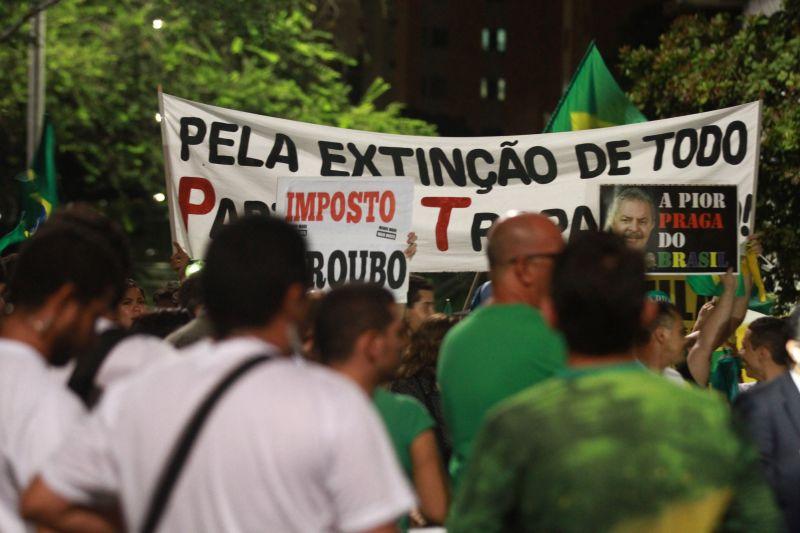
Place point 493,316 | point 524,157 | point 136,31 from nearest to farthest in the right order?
1. point 493,316
2. point 524,157
3. point 136,31

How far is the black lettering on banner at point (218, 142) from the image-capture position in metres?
8.86

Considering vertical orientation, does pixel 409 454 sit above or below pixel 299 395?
below

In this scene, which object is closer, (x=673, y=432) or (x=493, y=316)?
(x=673, y=432)

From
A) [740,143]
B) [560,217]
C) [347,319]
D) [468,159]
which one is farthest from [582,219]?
[347,319]

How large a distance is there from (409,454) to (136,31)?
25057mm

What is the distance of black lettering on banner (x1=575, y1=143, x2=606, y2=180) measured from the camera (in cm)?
890

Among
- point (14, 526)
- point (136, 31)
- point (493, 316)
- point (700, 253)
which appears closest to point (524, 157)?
point (700, 253)

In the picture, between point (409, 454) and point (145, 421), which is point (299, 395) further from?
point (409, 454)

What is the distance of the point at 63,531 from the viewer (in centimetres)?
303

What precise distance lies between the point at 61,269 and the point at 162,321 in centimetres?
272

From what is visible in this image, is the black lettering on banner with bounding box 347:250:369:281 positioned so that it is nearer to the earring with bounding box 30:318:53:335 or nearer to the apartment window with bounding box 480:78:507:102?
the earring with bounding box 30:318:53:335

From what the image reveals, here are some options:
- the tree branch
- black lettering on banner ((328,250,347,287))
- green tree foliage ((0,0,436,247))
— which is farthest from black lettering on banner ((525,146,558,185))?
green tree foliage ((0,0,436,247))

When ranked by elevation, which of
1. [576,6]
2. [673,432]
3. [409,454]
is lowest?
[409,454]

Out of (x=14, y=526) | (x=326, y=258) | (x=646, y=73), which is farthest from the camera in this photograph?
(x=646, y=73)
